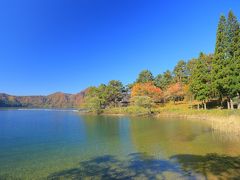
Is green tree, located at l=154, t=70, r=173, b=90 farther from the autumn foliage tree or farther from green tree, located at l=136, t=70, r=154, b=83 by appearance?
the autumn foliage tree

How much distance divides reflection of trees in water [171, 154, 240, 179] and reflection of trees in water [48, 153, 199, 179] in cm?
81

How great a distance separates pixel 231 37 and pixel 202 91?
35.5 ft

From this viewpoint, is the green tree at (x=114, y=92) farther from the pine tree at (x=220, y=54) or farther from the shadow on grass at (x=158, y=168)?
the shadow on grass at (x=158, y=168)

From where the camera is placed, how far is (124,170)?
11391 millimetres

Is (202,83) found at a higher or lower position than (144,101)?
higher

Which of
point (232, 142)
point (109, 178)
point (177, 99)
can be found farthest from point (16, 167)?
point (177, 99)

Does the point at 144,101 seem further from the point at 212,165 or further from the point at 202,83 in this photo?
the point at 212,165

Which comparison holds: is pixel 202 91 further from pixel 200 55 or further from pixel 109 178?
pixel 109 178

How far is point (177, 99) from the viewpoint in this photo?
6844 centimetres

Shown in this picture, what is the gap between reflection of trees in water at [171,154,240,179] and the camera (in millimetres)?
Answer: 10048

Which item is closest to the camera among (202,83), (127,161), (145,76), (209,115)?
(127,161)

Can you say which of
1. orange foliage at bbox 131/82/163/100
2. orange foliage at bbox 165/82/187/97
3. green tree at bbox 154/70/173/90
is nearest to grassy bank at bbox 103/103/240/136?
orange foliage at bbox 131/82/163/100

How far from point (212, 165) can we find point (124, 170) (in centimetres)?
459

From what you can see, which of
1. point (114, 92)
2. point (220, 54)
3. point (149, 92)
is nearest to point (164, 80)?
point (149, 92)
